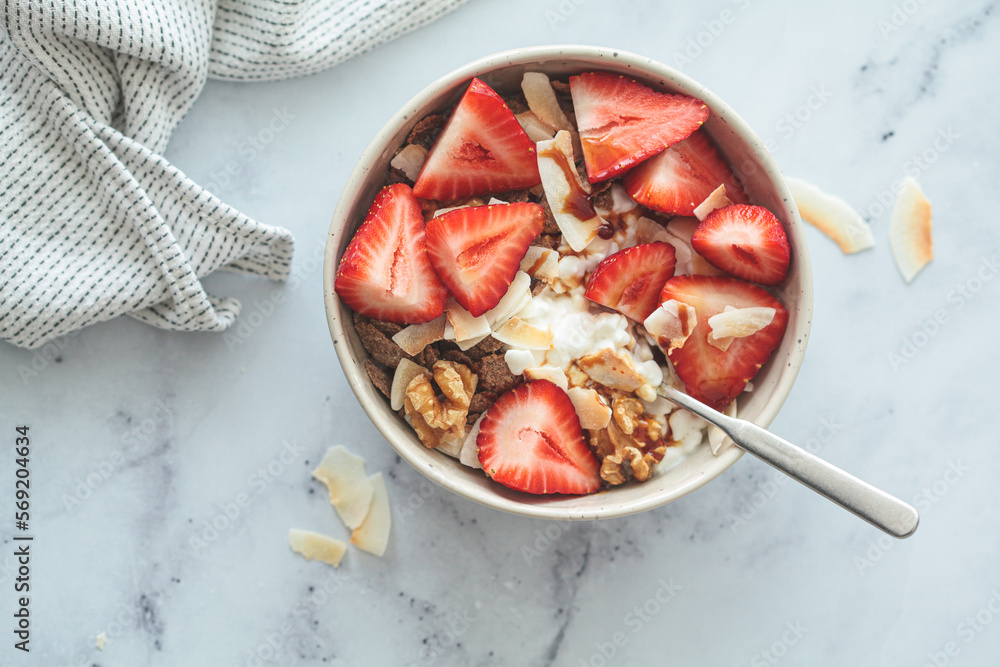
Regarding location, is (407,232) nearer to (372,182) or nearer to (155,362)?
(372,182)

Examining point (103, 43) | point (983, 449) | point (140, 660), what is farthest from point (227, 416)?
point (983, 449)

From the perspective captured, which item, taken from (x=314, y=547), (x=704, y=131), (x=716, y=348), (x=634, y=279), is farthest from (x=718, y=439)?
(x=314, y=547)

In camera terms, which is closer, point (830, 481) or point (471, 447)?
point (830, 481)

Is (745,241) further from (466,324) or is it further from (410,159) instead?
(410,159)

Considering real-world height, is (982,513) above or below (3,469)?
above

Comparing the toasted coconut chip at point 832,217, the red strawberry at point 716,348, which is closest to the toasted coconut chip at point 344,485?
the red strawberry at point 716,348

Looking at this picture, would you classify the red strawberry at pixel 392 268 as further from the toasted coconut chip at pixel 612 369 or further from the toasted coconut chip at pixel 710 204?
the toasted coconut chip at pixel 710 204
